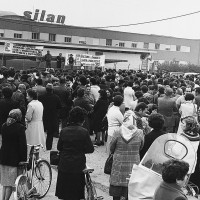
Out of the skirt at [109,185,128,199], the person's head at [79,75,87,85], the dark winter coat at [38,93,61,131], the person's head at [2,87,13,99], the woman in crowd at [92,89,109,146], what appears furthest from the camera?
the person's head at [79,75,87,85]

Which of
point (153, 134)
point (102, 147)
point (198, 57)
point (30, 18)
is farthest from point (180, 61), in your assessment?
point (153, 134)

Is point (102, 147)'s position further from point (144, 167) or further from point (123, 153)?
point (144, 167)

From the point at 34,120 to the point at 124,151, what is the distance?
365 centimetres

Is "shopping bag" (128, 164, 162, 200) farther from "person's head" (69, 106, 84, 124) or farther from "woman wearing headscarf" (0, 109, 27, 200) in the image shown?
"woman wearing headscarf" (0, 109, 27, 200)

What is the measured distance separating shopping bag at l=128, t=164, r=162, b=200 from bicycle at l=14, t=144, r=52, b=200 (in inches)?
81.2

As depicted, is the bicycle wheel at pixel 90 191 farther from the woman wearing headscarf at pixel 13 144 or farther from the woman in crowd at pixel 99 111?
the woman in crowd at pixel 99 111

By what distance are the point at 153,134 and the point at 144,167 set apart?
1578 mm

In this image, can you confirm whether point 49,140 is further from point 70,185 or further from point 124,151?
point 70,185

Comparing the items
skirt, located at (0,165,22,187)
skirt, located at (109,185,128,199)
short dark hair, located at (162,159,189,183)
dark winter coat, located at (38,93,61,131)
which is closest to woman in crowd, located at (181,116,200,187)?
skirt, located at (109,185,128,199)

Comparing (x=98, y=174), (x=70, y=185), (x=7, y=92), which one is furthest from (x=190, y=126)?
(x=7, y=92)

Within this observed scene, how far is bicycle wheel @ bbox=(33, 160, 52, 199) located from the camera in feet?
25.6

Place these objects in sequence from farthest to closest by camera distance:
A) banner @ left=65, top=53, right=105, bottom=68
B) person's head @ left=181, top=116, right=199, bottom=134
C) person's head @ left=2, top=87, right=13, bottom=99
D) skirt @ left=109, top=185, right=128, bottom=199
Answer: banner @ left=65, top=53, right=105, bottom=68 → person's head @ left=2, top=87, right=13, bottom=99 → person's head @ left=181, top=116, right=199, bottom=134 → skirt @ left=109, top=185, right=128, bottom=199

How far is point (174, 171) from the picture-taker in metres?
4.56

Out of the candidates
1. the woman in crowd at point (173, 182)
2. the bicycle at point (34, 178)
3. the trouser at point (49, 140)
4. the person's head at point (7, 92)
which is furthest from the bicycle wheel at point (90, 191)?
the trouser at point (49, 140)
